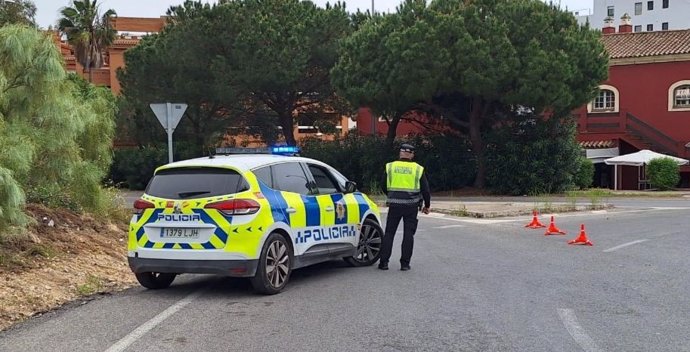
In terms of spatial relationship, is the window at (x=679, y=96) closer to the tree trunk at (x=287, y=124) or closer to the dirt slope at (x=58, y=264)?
the tree trunk at (x=287, y=124)

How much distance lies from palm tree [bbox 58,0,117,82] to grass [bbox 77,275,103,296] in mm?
47225

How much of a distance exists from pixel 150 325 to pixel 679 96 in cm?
3760

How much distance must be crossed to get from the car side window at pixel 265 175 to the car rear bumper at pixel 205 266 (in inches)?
39.3

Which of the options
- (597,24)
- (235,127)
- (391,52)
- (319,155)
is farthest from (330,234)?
(597,24)

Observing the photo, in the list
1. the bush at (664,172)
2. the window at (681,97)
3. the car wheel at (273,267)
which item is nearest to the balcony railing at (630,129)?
the window at (681,97)

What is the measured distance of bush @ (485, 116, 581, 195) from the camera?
30.7 metres

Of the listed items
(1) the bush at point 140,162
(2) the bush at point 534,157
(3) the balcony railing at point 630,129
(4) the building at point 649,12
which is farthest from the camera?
(4) the building at point 649,12

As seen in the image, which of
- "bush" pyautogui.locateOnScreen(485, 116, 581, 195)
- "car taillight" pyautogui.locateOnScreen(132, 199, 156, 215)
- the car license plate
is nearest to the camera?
the car license plate

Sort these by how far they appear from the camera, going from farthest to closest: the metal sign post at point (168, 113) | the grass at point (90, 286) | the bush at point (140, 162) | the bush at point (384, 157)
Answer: the bush at point (140, 162), the bush at point (384, 157), the metal sign post at point (168, 113), the grass at point (90, 286)

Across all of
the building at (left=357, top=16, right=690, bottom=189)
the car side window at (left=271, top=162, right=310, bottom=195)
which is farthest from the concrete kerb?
the building at (left=357, top=16, right=690, bottom=189)

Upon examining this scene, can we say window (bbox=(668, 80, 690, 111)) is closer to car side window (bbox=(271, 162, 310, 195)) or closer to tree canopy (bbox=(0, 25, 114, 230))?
tree canopy (bbox=(0, 25, 114, 230))

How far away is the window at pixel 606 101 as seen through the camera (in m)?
40.8

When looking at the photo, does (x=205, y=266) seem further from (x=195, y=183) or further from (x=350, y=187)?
(x=350, y=187)

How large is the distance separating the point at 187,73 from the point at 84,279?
2959 centimetres
